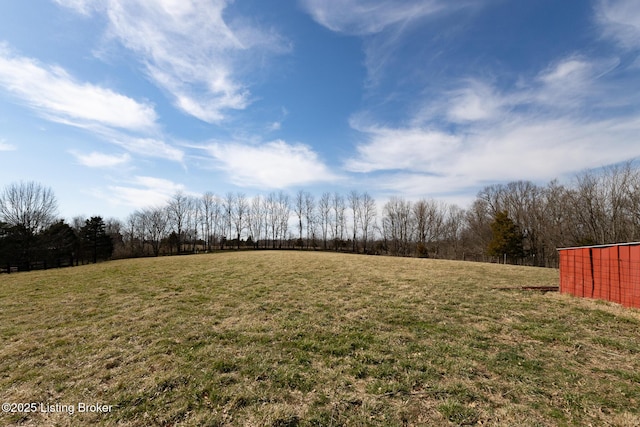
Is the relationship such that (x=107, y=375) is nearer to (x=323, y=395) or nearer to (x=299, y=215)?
(x=323, y=395)

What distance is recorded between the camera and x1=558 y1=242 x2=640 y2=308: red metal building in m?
8.56

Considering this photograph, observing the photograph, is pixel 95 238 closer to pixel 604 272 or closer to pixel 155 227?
Result: pixel 155 227

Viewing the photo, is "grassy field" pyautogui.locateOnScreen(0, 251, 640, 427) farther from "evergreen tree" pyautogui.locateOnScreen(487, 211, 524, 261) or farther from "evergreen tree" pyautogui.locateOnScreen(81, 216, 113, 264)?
"evergreen tree" pyautogui.locateOnScreen(81, 216, 113, 264)

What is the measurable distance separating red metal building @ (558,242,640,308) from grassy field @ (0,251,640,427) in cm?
71

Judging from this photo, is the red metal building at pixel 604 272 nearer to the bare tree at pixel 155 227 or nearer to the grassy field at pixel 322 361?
the grassy field at pixel 322 361

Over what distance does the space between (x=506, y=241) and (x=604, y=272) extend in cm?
3127

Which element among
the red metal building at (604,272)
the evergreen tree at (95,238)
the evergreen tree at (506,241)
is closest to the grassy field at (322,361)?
the red metal building at (604,272)

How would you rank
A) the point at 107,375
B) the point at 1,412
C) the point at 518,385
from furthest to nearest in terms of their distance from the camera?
1. the point at 107,375
2. the point at 518,385
3. the point at 1,412

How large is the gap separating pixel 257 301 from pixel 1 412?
6.37 m

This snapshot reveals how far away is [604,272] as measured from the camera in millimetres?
9648

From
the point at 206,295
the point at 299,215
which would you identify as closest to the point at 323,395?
the point at 206,295

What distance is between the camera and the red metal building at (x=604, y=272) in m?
8.56

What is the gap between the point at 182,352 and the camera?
5.49 meters

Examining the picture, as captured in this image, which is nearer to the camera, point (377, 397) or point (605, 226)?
point (377, 397)
